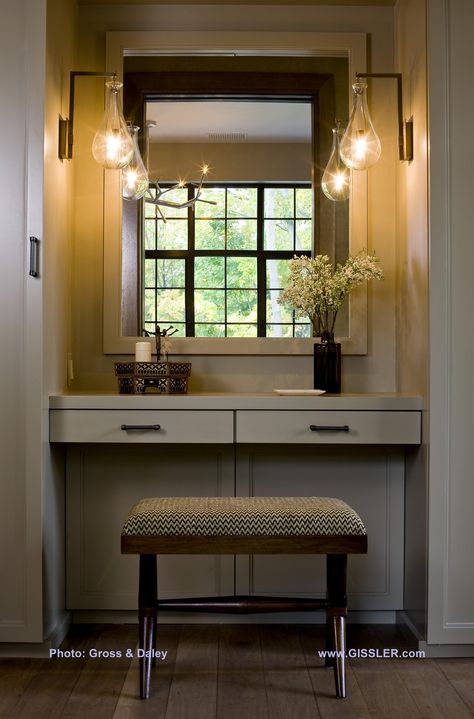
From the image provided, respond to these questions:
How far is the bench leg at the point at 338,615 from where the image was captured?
7.36ft

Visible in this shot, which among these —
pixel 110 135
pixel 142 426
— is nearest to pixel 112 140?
pixel 110 135

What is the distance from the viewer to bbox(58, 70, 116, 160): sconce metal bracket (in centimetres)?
283

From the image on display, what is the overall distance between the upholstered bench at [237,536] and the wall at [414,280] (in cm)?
47

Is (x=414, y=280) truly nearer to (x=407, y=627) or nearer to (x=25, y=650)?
(x=407, y=627)

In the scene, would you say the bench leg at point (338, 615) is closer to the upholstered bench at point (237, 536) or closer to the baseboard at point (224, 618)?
the upholstered bench at point (237, 536)

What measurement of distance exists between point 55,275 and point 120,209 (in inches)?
17.5

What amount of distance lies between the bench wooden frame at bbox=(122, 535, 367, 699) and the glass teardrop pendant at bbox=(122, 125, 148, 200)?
1395 mm

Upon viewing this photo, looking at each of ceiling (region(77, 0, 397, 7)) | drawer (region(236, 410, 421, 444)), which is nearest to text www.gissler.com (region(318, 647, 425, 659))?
drawer (region(236, 410, 421, 444))

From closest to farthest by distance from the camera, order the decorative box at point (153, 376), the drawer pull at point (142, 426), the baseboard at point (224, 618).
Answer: the drawer pull at point (142, 426) → the decorative box at point (153, 376) → the baseboard at point (224, 618)

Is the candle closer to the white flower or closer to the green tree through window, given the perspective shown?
the green tree through window

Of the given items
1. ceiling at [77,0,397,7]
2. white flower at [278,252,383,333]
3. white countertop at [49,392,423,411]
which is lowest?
white countertop at [49,392,423,411]

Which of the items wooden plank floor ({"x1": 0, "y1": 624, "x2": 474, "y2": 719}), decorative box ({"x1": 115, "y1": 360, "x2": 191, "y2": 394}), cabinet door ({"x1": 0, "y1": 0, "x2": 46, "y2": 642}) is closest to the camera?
wooden plank floor ({"x1": 0, "y1": 624, "x2": 474, "y2": 719})

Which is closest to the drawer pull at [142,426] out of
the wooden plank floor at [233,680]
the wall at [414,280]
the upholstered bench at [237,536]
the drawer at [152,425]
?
the drawer at [152,425]

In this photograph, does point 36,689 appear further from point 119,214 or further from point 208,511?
point 119,214
